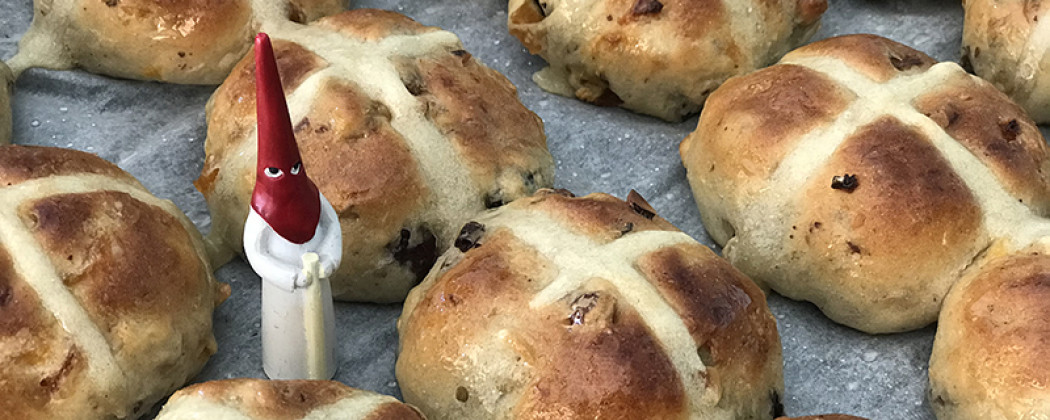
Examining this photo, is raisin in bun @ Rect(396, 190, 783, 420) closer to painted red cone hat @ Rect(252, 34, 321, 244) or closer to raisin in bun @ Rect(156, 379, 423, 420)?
raisin in bun @ Rect(156, 379, 423, 420)

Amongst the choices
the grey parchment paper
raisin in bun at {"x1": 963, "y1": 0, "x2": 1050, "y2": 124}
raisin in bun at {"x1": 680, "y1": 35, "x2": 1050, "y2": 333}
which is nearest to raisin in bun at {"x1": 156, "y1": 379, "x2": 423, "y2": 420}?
the grey parchment paper

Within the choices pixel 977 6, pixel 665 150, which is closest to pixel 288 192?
pixel 665 150

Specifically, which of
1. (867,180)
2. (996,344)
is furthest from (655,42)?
(996,344)

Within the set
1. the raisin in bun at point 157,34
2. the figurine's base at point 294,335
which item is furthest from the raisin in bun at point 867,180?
the raisin in bun at point 157,34

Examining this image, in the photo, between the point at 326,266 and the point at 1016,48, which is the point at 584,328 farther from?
the point at 1016,48

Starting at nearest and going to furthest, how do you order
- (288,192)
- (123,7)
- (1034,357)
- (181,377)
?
(288,192) < (1034,357) < (181,377) < (123,7)

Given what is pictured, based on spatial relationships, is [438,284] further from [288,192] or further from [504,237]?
[288,192]
